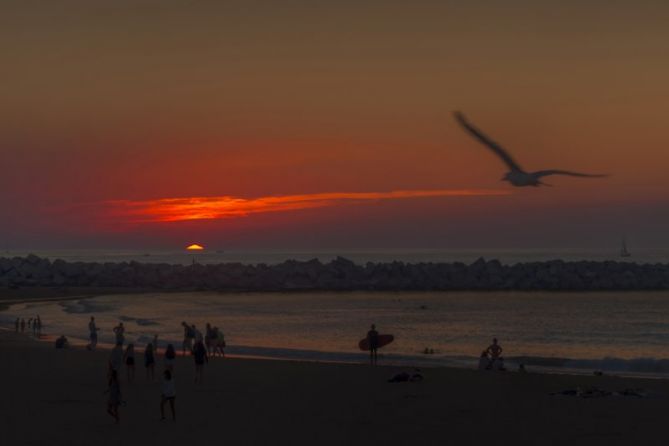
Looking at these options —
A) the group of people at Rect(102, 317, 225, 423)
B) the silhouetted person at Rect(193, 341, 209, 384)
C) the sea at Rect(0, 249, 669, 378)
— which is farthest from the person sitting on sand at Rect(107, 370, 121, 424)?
the sea at Rect(0, 249, 669, 378)

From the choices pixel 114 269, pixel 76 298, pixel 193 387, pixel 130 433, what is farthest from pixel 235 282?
→ pixel 130 433

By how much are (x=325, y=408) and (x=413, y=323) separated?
1066 inches

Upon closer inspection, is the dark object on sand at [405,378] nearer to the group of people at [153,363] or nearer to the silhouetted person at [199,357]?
the silhouetted person at [199,357]

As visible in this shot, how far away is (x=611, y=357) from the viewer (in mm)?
30453

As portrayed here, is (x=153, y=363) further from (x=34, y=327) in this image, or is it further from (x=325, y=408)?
(x=34, y=327)

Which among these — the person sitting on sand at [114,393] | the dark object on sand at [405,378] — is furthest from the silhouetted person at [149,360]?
the dark object on sand at [405,378]

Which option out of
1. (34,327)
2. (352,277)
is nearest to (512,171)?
(34,327)

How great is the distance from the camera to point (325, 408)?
56.9 feet

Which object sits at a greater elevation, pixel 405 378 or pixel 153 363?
pixel 153 363

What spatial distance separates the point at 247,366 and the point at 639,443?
11900mm

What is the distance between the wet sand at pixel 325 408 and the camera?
14469mm

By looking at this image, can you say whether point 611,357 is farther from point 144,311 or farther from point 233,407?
point 144,311

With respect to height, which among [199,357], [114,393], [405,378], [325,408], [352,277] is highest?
[352,277]

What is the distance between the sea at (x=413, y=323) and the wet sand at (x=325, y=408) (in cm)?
615
